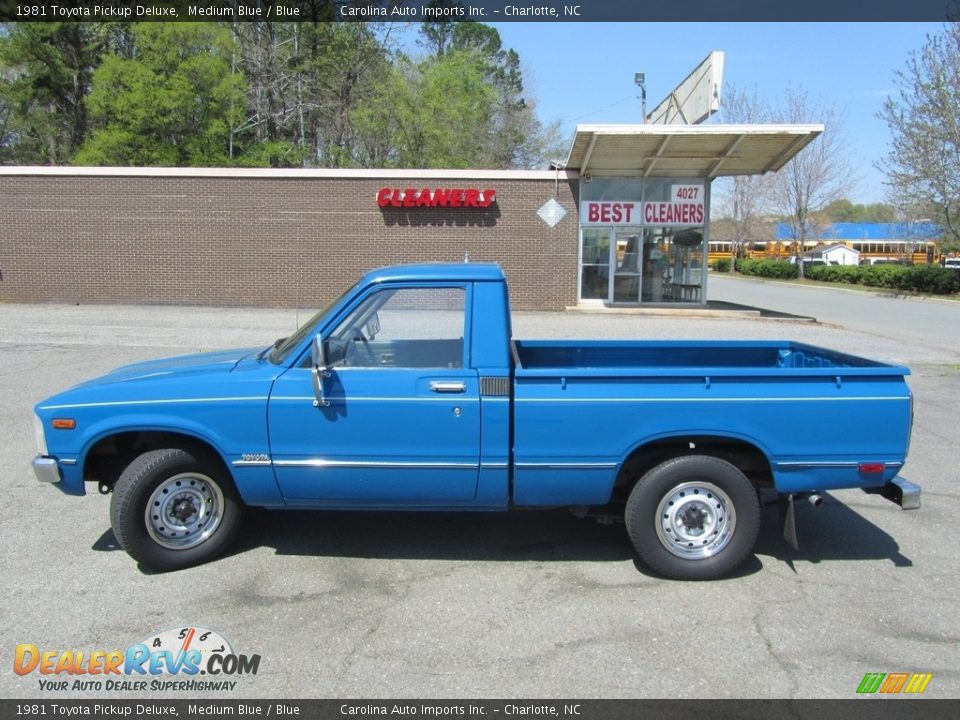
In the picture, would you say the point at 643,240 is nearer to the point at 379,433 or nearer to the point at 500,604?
the point at 379,433

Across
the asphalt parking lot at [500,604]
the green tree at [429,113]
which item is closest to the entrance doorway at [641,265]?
the green tree at [429,113]

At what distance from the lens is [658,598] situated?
13.4ft

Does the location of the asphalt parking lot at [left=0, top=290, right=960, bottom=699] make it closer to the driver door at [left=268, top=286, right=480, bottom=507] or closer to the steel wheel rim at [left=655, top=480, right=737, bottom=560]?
the steel wheel rim at [left=655, top=480, right=737, bottom=560]

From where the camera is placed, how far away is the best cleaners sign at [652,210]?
20.9 meters

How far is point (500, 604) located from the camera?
3.99 metres

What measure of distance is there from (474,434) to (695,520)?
142cm

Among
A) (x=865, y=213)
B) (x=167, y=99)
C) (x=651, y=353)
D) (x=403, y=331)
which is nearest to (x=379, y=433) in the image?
(x=403, y=331)

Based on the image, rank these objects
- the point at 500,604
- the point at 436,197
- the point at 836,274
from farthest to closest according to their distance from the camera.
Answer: the point at 836,274 < the point at 436,197 < the point at 500,604

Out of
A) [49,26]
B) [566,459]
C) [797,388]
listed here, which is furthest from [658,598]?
[49,26]

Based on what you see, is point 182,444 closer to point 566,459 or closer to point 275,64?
point 566,459

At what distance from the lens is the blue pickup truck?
162 inches

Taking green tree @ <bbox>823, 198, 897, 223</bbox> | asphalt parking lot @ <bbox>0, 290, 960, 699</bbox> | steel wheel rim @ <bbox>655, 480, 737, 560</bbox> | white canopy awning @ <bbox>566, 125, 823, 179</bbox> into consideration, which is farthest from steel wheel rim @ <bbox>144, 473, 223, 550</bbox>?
green tree @ <bbox>823, 198, 897, 223</bbox>

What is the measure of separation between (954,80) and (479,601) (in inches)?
1245

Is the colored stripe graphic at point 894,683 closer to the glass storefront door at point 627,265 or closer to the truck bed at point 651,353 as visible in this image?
the truck bed at point 651,353
